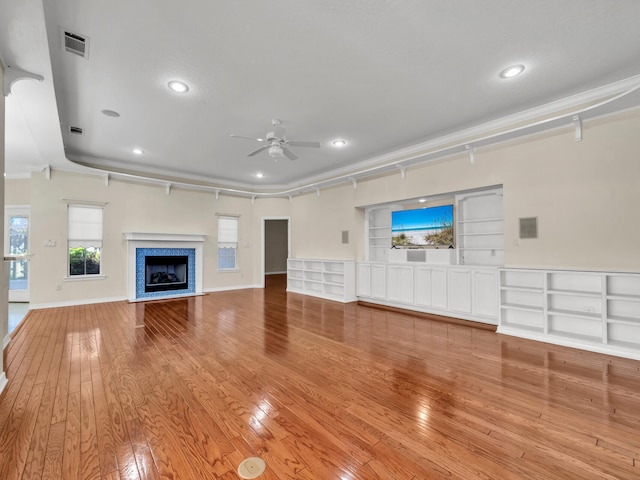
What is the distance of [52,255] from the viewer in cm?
610

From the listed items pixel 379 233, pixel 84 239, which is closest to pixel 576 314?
pixel 379 233

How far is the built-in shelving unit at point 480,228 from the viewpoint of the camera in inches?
201

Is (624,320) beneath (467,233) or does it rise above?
beneath

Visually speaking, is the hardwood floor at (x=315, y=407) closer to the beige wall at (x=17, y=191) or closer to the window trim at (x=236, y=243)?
the window trim at (x=236, y=243)

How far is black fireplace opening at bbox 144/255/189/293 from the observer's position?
7181mm

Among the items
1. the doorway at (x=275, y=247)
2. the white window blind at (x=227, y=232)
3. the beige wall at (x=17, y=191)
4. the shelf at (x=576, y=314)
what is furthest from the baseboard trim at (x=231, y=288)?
the shelf at (x=576, y=314)

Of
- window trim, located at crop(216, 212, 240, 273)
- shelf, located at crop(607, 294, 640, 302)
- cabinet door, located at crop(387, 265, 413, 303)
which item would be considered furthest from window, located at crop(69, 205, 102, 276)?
shelf, located at crop(607, 294, 640, 302)

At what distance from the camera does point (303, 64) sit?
3197mm

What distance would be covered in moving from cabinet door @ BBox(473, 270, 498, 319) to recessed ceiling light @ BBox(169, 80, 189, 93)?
514 centimetres

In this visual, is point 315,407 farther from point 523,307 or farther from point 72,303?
point 72,303

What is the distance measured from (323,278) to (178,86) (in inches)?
201

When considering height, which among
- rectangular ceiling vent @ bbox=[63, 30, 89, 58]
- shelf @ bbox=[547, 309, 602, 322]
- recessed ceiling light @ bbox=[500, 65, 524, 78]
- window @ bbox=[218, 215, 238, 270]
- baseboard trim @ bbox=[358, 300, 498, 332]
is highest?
rectangular ceiling vent @ bbox=[63, 30, 89, 58]

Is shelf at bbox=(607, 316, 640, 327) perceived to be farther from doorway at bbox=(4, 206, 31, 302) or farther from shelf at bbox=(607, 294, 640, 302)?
doorway at bbox=(4, 206, 31, 302)

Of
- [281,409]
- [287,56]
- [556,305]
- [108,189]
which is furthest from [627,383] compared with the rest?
[108,189]
